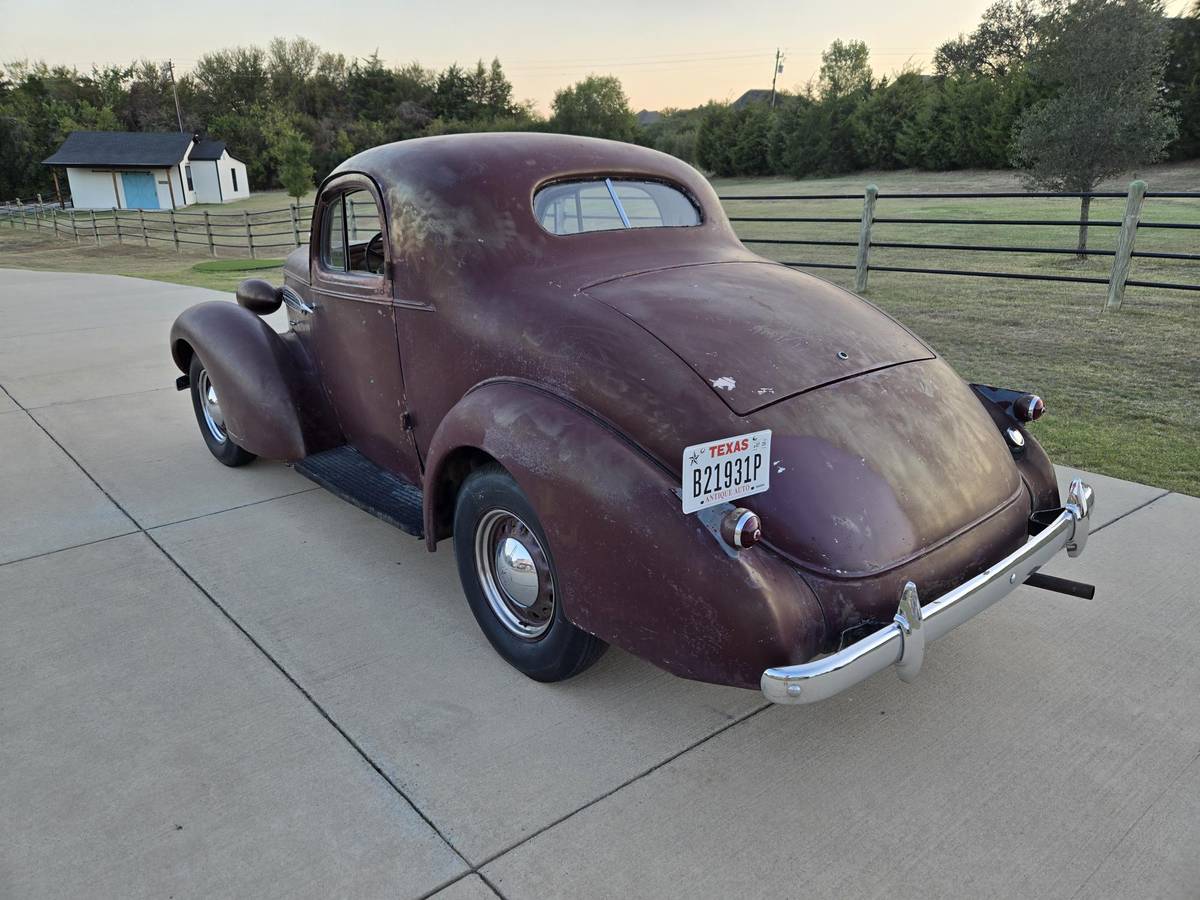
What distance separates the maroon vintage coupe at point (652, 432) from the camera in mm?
2322

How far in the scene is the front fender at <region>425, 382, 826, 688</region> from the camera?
7.36 ft

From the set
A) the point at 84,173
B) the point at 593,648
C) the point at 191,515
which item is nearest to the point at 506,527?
the point at 593,648

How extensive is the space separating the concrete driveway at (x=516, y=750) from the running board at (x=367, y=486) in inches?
13.1

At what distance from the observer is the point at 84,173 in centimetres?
5412

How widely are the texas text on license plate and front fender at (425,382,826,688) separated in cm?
9

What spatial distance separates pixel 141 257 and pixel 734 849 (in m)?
23.9

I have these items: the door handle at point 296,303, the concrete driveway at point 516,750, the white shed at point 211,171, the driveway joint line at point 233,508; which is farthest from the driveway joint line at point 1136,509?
the white shed at point 211,171

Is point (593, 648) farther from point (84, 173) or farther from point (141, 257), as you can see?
point (84, 173)

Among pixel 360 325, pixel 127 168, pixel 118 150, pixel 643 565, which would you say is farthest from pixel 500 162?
pixel 118 150

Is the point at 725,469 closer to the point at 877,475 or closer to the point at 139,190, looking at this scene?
the point at 877,475

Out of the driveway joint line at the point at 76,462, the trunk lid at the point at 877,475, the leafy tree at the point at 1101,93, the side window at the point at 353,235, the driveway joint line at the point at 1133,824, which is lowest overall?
the driveway joint line at the point at 1133,824

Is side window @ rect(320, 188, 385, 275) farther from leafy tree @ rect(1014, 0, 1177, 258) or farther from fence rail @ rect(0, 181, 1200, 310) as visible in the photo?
leafy tree @ rect(1014, 0, 1177, 258)

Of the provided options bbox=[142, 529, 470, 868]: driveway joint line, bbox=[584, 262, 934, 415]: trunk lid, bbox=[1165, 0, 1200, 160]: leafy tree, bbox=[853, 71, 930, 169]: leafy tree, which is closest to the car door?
bbox=[142, 529, 470, 868]: driveway joint line

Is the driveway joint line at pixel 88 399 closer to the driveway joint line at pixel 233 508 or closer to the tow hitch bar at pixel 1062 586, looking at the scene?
the driveway joint line at pixel 233 508
